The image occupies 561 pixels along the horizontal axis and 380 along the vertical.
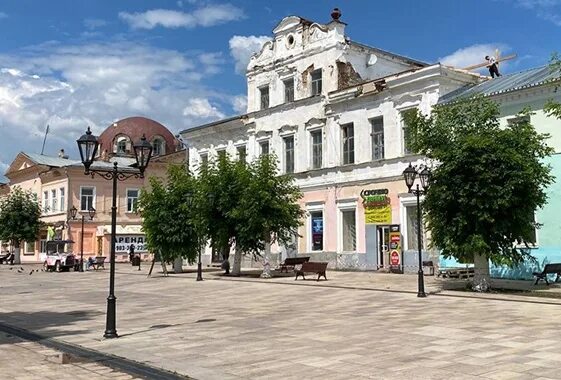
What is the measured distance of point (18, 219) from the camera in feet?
181

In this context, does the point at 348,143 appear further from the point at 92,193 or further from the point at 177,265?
the point at 92,193

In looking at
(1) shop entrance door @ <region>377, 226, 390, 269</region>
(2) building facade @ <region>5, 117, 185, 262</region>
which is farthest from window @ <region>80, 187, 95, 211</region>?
(1) shop entrance door @ <region>377, 226, 390, 269</region>

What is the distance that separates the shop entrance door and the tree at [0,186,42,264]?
1462 inches

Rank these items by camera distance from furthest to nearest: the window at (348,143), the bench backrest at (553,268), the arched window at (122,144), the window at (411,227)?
the arched window at (122,144)
the window at (348,143)
the window at (411,227)
the bench backrest at (553,268)

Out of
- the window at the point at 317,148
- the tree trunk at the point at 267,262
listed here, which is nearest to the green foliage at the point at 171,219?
the tree trunk at the point at 267,262

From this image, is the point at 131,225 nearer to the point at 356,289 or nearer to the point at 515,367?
the point at 356,289

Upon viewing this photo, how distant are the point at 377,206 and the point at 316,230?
4.86 m

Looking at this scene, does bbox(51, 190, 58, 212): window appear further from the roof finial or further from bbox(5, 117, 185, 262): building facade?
the roof finial

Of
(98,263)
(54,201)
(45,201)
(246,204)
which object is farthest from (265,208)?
(45,201)

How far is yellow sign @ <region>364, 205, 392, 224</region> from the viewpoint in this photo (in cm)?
3023

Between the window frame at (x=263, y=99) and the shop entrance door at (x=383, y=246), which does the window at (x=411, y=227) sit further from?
the window frame at (x=263, y=99)

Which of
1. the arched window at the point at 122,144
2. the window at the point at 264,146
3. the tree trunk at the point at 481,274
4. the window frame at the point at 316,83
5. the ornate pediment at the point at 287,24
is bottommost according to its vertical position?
the tree trunk at the point at 481,274

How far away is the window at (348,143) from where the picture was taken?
109 feet

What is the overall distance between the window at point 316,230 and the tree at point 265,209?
14.7 feet
